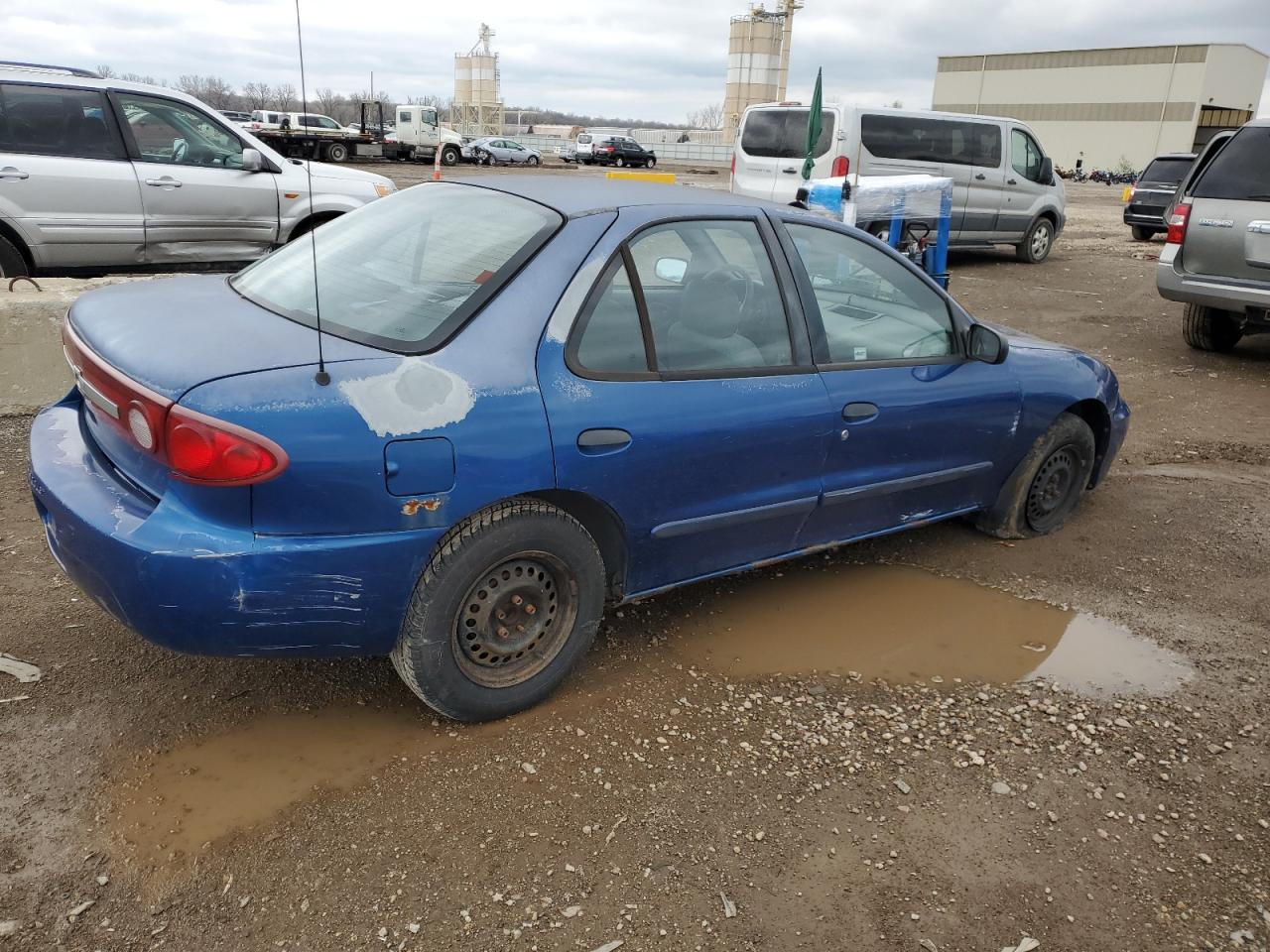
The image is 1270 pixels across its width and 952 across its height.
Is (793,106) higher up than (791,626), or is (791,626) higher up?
(793,106)

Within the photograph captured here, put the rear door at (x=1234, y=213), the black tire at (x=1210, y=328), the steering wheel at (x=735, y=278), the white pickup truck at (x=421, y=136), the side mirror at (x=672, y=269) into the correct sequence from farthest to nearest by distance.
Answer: the white pickup truck at (x=421, y=136), the black tire at (x=1210, y=328), the rear door at (x=1234, y=213), the steering wheel at (x=735, y=278), the side mirror at (x=672, y=269)

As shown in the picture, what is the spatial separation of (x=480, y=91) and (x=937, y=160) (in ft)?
227

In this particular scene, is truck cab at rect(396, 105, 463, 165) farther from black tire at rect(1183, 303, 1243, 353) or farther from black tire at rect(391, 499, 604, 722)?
black tire at rect(391, 499, 604, 722)

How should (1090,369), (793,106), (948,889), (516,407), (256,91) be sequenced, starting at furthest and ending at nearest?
(256,91) < (793,106) < (1090,369) < (516,407) < (948,889)

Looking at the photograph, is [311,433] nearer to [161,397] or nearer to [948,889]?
[161,397]

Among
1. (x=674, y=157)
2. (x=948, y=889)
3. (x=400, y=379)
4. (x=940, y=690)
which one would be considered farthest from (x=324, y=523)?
(x=674, y=157)

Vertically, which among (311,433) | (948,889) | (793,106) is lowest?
(948,889)

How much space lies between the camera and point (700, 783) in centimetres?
273

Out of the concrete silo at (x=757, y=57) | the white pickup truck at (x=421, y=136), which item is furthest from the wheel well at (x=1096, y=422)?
the concrete silo at (x=757, y=57)

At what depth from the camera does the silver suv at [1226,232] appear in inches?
289

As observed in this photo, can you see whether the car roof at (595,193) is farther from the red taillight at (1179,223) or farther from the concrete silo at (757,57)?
the concrete silo at (757,57)

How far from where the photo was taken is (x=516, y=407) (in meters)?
2.69

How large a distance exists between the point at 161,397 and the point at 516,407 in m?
0.90

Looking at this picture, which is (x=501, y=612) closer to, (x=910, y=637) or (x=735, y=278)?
(x=735, y=278)
